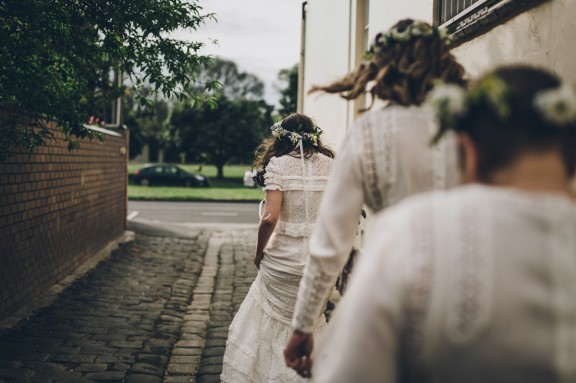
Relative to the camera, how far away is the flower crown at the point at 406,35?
2.20 metres

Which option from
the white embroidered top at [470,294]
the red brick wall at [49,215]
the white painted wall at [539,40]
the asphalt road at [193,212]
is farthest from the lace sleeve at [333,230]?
the asphalt road at [193,212]

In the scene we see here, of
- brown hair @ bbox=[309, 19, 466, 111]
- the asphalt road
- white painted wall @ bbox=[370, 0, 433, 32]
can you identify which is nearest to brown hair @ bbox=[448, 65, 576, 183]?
brown hair @ bbox=[309, 19, 466, 111]

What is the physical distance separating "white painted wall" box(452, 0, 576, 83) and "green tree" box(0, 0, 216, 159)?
2.36m

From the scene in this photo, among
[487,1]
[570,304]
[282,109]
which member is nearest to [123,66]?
[487,1]

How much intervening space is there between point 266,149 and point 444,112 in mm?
2828

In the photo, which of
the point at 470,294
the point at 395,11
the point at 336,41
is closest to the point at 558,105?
the point at 470,294

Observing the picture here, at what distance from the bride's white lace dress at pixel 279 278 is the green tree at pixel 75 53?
176 cm

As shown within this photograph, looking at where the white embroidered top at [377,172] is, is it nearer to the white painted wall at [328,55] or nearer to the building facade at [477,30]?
the building facade at [477,30]

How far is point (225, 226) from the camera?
626 inches

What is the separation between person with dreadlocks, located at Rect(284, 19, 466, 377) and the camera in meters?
2.05

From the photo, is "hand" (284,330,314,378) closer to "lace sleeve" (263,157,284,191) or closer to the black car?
"lace sleeve" (263,157,284,191)

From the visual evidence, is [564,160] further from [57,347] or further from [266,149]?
[57,347]

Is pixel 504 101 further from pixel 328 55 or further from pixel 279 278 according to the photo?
pixel 328 55

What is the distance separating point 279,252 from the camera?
12.9 ft
